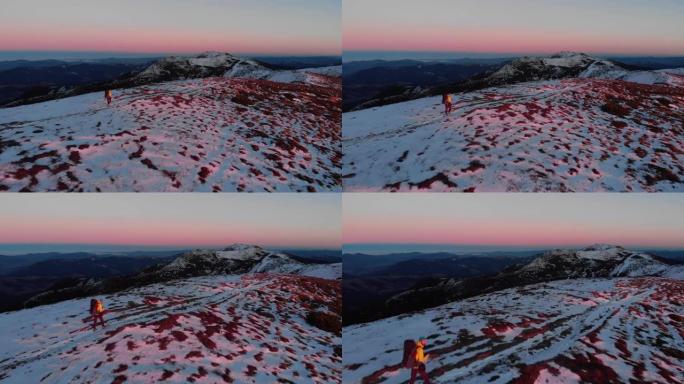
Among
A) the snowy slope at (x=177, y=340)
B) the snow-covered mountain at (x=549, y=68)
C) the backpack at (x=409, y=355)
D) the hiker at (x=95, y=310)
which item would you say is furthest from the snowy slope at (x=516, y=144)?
the hiker at (x=95, y=310)

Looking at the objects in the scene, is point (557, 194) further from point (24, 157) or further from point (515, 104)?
Answer: point (24, 157)

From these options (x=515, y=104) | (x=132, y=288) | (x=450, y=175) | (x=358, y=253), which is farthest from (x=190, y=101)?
(x=515, y=104)

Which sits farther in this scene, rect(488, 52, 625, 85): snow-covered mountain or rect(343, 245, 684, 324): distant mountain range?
rect(488, 52, 625, 85): snow-covered mountain

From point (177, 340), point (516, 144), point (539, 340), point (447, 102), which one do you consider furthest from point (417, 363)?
point (447, 102)

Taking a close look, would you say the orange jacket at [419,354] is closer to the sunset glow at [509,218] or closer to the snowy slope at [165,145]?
the sunset glow at [509,218]

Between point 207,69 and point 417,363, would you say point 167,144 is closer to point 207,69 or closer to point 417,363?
point 207,69

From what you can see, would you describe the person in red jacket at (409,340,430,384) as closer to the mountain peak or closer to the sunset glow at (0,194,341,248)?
the sunset glow at (0,194,341,248)

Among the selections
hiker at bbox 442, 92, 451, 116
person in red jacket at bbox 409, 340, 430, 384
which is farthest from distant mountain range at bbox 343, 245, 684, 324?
hiker at bbox 442, 92, 451, 116
